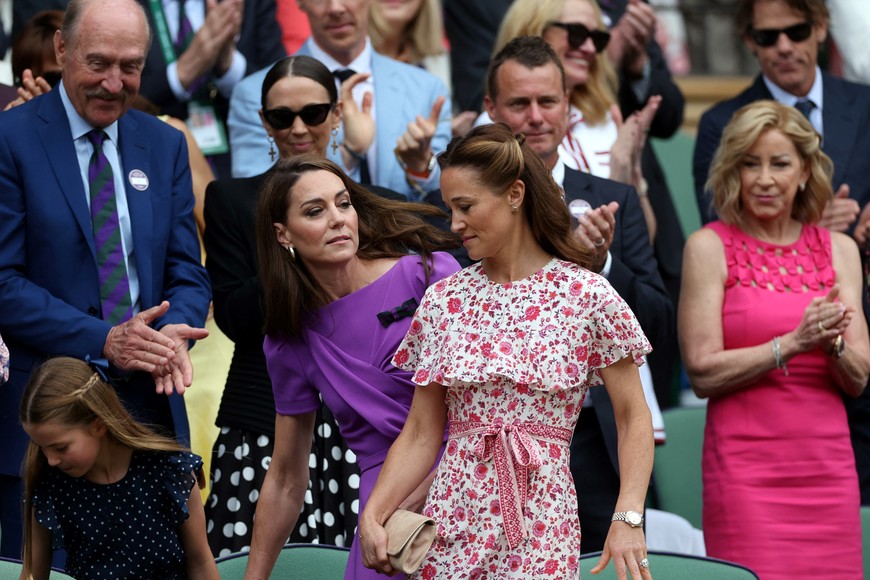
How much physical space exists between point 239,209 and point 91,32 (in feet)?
2.48

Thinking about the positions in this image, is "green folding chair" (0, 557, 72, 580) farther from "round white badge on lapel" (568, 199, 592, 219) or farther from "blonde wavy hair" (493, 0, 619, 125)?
"blonde wavy hair" (493, 0, 619, 125)

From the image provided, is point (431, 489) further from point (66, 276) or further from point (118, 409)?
point (66, 276)

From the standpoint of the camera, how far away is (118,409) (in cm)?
411

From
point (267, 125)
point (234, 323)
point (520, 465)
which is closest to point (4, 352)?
point (234, 323)

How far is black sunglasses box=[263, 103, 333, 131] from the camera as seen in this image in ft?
16.8

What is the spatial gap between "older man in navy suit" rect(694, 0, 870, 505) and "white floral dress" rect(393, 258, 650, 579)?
107 inches

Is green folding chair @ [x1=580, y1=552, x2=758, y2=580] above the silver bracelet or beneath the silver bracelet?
beneath

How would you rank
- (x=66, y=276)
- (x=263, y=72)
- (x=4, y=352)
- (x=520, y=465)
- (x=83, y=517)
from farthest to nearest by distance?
(x=263, y=72) < (x=66, y=276) < (x=4, y=352) < (x=83, y=517) < (x=520, y=465)

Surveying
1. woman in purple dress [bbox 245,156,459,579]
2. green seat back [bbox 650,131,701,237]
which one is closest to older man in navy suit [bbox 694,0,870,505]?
woman in purple dress [bbox 245,156,459,579]

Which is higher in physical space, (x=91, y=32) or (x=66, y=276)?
(x=91, y=32)

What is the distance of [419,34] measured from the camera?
23.3 feet

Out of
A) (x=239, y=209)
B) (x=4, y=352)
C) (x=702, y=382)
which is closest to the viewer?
(x=4, y=352)

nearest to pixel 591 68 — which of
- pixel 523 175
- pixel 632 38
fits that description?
pixel 632 38

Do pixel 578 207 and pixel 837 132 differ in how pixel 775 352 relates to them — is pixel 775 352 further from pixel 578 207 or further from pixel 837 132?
pixel 837 132
